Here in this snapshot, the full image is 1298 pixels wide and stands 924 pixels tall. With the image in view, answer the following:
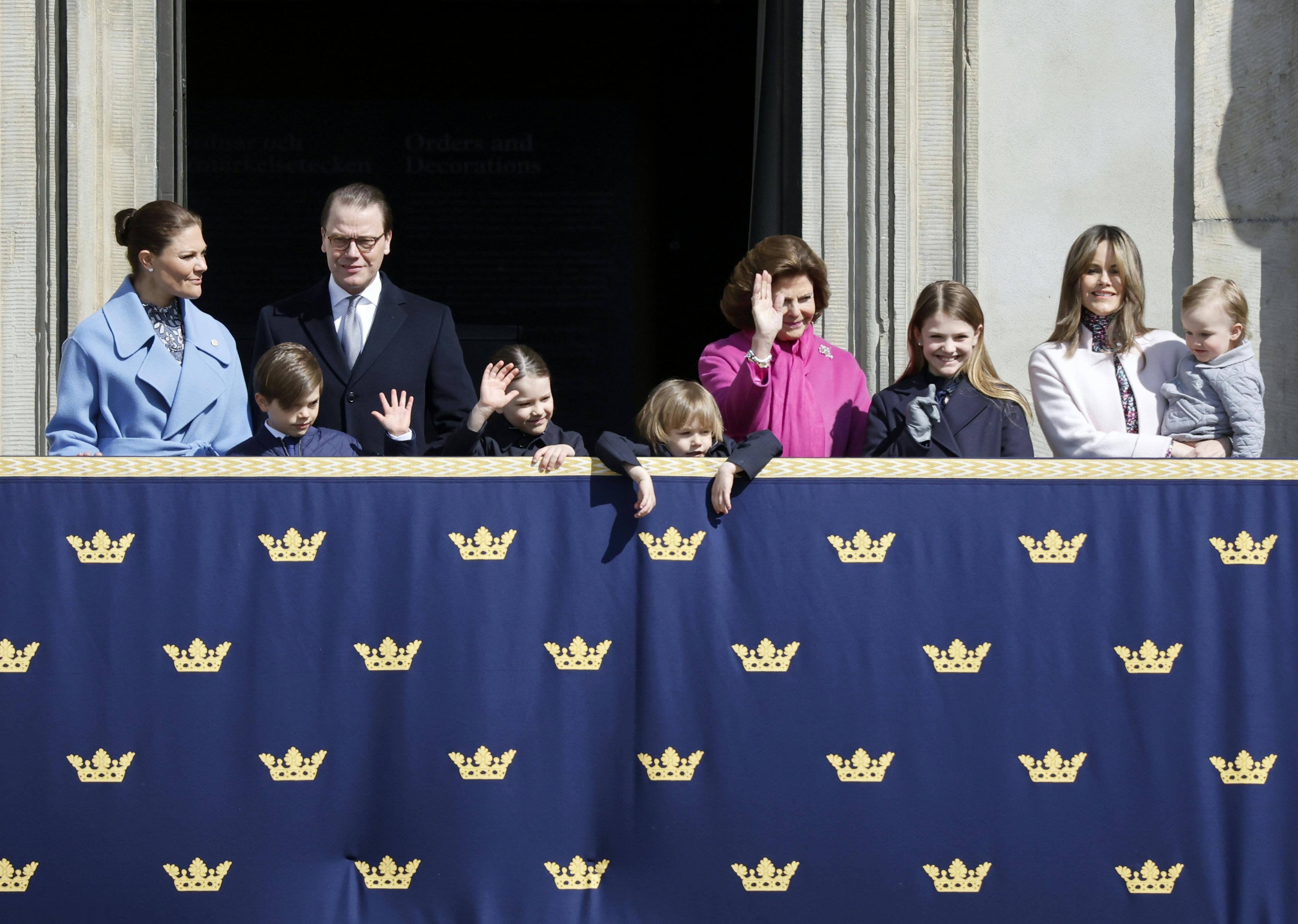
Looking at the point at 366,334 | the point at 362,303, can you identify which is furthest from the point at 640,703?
the point at 362,303

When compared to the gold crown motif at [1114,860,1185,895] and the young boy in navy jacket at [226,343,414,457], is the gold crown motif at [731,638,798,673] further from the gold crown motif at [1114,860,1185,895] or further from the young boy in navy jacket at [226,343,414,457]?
the young boy in navy jacket at [226,343,414,457]

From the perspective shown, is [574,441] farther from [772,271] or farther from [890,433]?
[890,433]

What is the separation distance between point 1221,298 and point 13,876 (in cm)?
389

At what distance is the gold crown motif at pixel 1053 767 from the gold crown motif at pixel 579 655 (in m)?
1.17

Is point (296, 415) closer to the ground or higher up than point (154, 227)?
Result: closer to the ground

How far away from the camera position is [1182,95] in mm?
6199

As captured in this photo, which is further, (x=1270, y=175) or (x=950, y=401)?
(x=1270, y=175)

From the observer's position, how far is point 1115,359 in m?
4.46

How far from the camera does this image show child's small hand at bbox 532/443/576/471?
377 cm

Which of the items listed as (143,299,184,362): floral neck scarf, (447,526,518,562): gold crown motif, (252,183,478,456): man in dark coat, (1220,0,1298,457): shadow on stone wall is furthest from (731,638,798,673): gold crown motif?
(1220,0,1298,457): shadow on stone wall

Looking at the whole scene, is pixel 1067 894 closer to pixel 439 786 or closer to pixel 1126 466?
pixel 1126 466

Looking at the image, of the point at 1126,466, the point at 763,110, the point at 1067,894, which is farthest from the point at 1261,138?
the point at 1067,894

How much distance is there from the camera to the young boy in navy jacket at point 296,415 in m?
4.00

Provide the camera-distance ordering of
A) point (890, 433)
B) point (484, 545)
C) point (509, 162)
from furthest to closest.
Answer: point (509, 162) → point (890, 433) → point (484, 545)
